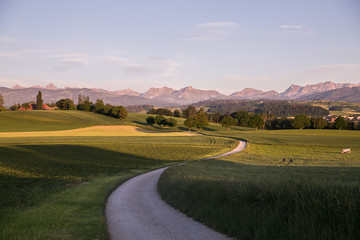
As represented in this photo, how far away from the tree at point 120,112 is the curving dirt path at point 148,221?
142202 millimetres

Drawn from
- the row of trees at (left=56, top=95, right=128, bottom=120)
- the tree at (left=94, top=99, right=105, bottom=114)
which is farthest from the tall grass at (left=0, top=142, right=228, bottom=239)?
the tree at (left=94, top=99, right=105, bottom=114)

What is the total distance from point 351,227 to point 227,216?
14.8 feet

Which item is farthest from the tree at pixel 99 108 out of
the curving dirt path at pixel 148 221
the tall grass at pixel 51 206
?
the curving dirt path at pixel 148 221

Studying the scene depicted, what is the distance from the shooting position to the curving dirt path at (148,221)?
1027cm

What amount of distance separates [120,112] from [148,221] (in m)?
149

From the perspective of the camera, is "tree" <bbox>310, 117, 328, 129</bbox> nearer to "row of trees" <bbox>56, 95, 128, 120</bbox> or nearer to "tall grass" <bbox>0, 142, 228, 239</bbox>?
"row of trees" <bbox>56, 95, 128, 120</bbox>

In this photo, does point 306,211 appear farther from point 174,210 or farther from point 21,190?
point 21,190

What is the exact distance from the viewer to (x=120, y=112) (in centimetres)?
15725

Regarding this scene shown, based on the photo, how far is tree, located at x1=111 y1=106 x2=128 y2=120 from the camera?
157 meters

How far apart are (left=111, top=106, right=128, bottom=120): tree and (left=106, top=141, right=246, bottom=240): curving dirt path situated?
5599 inches

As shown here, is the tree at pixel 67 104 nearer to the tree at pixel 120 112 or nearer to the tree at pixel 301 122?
the tree at pixel 120 112

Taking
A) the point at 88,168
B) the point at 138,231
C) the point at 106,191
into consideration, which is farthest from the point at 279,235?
the point at 88,168

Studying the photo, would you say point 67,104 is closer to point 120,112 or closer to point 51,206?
point 120,112

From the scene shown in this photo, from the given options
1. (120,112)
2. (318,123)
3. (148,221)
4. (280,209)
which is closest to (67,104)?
(120,112)
